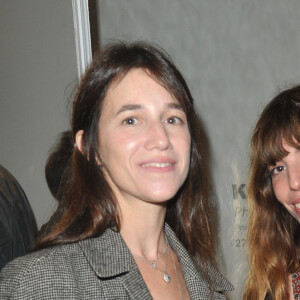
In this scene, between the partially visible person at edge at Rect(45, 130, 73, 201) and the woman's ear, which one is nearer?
the woman's ear

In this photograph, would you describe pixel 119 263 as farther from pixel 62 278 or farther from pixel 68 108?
pixel 68 108

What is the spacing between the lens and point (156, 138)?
3.94 feet

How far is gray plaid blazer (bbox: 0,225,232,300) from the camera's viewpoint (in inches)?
41.2

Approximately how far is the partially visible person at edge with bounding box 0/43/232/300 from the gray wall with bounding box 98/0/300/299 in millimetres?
655

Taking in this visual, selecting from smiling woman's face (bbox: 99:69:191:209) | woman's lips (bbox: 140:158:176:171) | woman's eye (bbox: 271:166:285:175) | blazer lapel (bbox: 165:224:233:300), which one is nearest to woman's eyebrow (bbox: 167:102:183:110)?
smiling woman's face (bbox: 99:69:191:209)

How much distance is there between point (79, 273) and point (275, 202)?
2.90 feet

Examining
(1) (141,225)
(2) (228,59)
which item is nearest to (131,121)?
(1) (141,225)

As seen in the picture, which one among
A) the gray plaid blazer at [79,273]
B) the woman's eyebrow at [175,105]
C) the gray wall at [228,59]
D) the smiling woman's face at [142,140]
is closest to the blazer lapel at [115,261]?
the gray plaid blazer at [79,273]

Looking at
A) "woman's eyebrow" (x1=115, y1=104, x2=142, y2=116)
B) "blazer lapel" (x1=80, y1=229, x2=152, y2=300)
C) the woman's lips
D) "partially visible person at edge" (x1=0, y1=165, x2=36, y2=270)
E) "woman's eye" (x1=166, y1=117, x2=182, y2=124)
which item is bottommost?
"blazer lapel" (x1=80, y1=229, x2=152, y2=300)

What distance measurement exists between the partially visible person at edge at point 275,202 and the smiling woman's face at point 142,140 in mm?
436

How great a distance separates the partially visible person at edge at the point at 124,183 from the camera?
1.16 metres

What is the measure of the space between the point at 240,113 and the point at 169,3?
1.67ft

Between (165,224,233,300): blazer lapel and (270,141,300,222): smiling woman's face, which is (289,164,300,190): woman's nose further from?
(165,224,233,300): blazer lapel

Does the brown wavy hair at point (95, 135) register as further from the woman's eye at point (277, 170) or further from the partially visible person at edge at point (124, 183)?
the woman's eye at point (277, 170)
